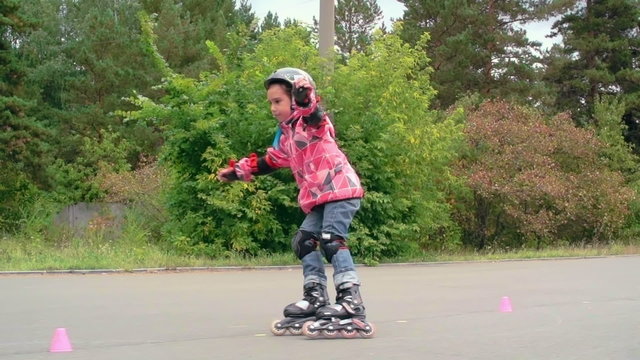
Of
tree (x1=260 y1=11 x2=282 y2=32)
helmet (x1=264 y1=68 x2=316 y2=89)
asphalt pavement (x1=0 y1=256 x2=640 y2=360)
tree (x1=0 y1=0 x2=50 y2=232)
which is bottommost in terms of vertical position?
asphalt pavement (x1=0 y1=256 x2=640 y2=360)

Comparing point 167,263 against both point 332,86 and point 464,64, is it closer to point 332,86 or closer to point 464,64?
point 332,86

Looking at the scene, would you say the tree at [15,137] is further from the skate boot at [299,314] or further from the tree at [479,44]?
the skate boot at [299,314]

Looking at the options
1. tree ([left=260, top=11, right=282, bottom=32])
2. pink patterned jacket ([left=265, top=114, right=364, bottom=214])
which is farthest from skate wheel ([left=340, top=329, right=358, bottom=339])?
tree ([left=260, top=11, right=282, bottom=32])

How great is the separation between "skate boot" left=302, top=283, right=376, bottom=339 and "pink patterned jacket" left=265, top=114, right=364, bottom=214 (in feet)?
2.22

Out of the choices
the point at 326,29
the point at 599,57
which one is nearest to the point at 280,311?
the point at 326,29

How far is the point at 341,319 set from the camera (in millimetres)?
5980

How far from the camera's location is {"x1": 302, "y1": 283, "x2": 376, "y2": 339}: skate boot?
597cm

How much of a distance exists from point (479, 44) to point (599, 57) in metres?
6.52

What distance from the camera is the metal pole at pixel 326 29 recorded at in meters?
16.8

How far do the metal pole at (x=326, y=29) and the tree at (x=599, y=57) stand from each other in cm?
2872

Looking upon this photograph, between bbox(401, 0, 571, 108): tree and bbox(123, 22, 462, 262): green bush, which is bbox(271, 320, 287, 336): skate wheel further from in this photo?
bbox(401, 0, 571, 108): tree

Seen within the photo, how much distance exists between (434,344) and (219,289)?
477 cm

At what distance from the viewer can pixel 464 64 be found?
145 feet

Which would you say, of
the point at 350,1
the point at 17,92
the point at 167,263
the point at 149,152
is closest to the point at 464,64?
the point at 350,1
